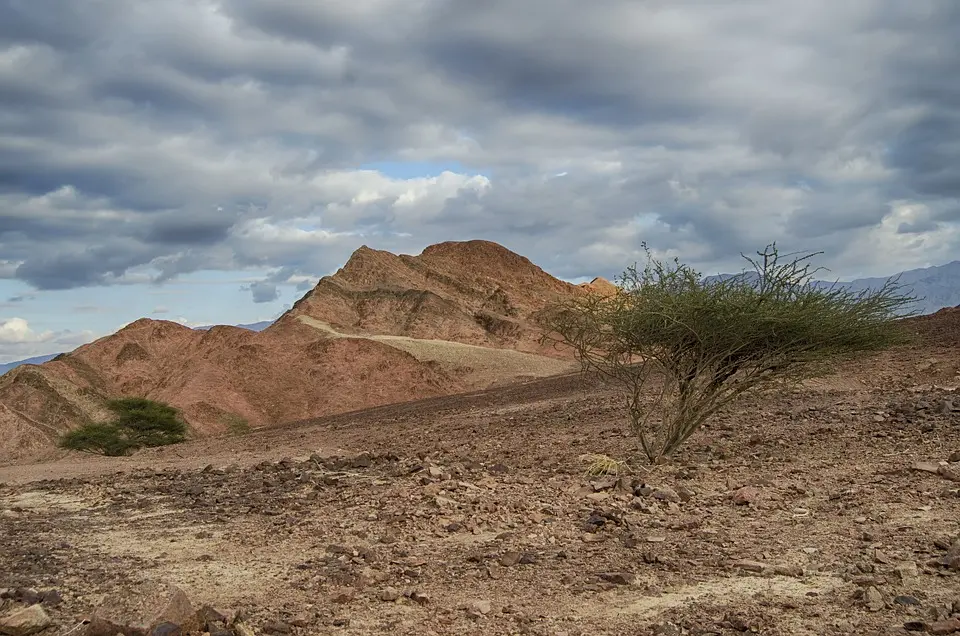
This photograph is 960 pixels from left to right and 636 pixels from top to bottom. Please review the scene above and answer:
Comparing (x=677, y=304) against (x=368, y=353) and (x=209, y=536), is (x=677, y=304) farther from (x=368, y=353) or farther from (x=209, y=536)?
(x=368, y=353)

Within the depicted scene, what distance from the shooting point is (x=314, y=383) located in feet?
190

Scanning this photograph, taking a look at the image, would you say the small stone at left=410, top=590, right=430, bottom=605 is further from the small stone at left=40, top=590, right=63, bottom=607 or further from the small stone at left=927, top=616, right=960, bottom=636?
the small stone at left=927, top=616, right=960, bottom=636

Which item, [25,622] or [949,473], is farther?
[949,473]

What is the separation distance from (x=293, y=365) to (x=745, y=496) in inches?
2072

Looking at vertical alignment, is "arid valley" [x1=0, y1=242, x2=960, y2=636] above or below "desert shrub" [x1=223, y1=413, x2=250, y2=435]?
above

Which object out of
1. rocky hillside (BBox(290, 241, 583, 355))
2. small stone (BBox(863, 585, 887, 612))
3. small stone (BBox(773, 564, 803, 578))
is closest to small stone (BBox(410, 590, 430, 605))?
small stone (BBox(773, 564, 803, 578))

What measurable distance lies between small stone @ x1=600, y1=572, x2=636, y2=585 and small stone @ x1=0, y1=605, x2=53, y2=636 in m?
4.12

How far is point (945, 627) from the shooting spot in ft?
16.1

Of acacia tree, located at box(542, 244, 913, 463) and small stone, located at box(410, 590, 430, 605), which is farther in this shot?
acacia tree, located at box(542, 244, 913, 463)

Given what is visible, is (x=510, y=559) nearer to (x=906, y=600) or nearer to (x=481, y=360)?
(x=906, y=600)

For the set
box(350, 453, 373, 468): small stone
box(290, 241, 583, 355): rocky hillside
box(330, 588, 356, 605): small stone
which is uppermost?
box(290, 241, 583, 355): rocky hillside

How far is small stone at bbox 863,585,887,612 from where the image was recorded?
5.50 meters

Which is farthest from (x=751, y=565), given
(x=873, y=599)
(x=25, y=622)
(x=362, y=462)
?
(x=362, y=462)

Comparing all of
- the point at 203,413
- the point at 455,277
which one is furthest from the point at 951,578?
the point at 455,277
